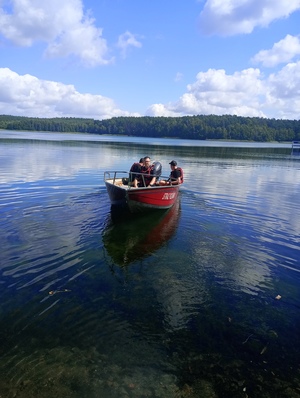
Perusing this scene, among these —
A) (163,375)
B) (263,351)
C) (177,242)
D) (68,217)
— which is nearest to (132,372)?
(163,375)

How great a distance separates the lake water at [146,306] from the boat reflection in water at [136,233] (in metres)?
0.07

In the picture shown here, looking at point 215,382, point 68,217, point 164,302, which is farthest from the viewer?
point 68,217

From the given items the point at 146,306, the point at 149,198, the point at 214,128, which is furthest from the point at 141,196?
the point at 214,128

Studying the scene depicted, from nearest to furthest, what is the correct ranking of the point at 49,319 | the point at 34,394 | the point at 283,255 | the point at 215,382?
the point at 34,394, the point at 215,382, the point at 49,319, the point at 283,255

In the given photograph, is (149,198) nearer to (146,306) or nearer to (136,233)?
(136,233)

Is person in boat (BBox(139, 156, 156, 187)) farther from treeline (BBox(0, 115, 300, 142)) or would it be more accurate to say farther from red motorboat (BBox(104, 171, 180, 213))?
treeline (BBox(0, 115, 300, 142))

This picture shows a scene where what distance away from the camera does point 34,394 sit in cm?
410

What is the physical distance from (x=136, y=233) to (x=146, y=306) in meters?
4.96

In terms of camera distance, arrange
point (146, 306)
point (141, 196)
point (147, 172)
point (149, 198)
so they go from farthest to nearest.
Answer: point (147, 172)
point (149, 198)
point (141, 196)
point (146, 306)

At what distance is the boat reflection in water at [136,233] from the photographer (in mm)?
9031

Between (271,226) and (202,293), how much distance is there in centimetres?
687

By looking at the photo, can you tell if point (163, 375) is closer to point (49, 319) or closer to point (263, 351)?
Answer: point (263, 351)

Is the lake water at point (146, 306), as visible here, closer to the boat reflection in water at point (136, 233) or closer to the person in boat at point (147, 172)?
the boat reflection in water at point (136, 233)

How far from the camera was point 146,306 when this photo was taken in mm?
6195
